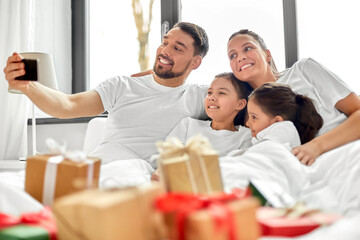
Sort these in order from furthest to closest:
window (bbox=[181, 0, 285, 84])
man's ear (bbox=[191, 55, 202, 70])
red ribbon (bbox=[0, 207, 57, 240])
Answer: window (bbox=[181, 0, 285, 84]) < man's ear (bbox=[191, 55, 202, 70]) < red ribbon (bbox=[0, 207, 57, 240])

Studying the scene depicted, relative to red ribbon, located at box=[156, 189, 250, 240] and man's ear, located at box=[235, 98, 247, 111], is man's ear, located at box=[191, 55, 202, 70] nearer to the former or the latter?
man's ear, located at box=[235, 98, 247, 111]

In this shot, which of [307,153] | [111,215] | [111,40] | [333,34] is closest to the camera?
[111,215]

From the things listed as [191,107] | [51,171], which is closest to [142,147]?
[191,107]

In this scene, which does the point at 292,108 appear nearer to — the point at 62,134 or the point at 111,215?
the point at 111,215

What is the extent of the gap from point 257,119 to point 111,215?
3.42ft

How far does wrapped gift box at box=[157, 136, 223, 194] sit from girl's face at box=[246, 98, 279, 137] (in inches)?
24.7

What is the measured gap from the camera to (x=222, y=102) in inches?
62.8

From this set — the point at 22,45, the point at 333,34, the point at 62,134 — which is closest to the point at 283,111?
the point at 333,34

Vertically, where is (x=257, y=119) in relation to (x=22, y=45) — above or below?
below

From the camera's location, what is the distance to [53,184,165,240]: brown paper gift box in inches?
19.5

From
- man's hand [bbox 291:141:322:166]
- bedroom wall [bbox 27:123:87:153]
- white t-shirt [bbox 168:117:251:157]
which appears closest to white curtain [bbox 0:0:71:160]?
bedroom wall [bbox 27:123:87:153]

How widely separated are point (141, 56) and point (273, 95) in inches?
69.5

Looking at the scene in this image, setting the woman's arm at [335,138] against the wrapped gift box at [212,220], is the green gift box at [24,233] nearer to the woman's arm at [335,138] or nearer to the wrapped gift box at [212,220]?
the wrapped gift box at [212,220]

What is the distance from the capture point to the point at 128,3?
124 inches
